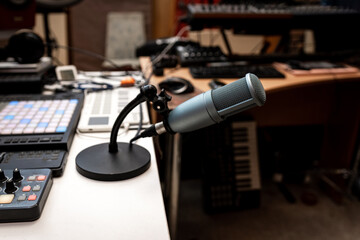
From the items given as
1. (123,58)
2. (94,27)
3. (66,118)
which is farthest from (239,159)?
(94,27)

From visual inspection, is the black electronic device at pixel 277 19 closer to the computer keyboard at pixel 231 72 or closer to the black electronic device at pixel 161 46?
the black electronic device at pixel 161 46

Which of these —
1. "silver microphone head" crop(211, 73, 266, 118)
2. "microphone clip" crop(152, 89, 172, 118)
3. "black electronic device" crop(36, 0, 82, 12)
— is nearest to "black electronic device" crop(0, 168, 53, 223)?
"microphone clip" crop(152, 89, 172, 118)

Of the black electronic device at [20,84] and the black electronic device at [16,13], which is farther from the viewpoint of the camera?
the black electronic device at [16,13]

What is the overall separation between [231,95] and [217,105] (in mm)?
32

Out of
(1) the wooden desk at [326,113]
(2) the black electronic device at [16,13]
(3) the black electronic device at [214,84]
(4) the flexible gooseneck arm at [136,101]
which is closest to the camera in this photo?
(4) the flexible gooseneck arm at [136,101]

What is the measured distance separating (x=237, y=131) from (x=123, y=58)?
1629mm

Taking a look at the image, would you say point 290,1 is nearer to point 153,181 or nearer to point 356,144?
point 356,144

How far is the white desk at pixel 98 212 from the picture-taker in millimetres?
503

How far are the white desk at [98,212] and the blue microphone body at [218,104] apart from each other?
0.13 m

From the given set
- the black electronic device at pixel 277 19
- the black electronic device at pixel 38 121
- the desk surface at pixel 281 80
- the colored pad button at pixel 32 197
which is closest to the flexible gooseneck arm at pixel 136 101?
the black electronic device at pixel 38 121

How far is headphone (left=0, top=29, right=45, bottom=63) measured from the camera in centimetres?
110

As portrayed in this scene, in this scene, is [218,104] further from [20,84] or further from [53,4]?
[53,4]

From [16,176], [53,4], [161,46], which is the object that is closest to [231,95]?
[16,176]

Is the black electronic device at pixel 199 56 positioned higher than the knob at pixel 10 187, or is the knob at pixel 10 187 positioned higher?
the black electronic device at pixel 199 56
